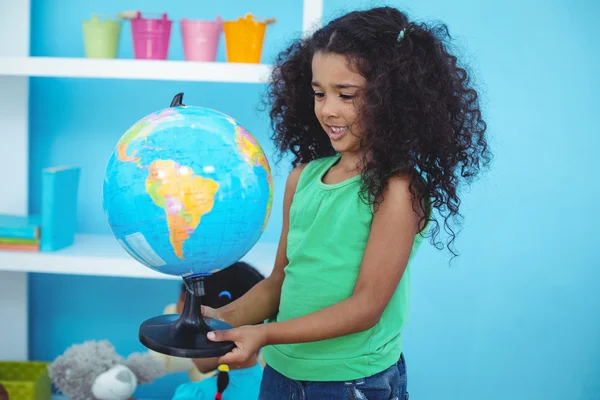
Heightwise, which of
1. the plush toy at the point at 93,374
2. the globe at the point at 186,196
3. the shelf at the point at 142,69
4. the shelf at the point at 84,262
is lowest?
the plush toy at the point at 93,374

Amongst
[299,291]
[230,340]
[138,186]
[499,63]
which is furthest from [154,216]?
[499,63]

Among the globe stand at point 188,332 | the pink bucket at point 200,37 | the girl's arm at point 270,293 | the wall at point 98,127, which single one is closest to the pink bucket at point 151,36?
the pink bucket at point 200,37

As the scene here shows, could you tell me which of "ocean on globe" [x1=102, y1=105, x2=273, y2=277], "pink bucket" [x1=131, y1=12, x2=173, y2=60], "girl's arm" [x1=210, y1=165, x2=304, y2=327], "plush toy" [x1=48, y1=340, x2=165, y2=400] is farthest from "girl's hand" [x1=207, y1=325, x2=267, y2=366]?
"pink bucket" [x1=131, y1=12, x2=173, y2=60]

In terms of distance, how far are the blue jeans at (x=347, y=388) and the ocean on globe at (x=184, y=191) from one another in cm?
33

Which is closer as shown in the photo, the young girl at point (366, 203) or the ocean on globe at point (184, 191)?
the ocean on globe at point (184, 191)

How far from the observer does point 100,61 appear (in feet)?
7.34

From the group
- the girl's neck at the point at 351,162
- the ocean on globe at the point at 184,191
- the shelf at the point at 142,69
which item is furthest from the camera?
the shelf at the point at 142,69

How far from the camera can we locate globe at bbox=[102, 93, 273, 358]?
3.85ft

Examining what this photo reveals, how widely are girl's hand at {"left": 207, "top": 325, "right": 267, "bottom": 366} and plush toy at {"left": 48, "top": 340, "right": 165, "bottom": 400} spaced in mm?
1101

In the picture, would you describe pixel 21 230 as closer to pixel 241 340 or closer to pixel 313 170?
pixel 313 170

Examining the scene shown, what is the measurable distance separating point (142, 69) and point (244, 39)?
0.31m

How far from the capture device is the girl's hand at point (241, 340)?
4.10 feet

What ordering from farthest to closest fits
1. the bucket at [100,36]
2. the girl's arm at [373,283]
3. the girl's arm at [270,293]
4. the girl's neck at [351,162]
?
1. the bucket at [100,36]
2. the girl's arm at [270,293]
3. the girl's neck at [351,162]
4. the girl's arm at [373,283]

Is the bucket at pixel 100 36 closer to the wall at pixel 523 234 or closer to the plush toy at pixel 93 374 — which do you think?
the wall at pixel 523 234
